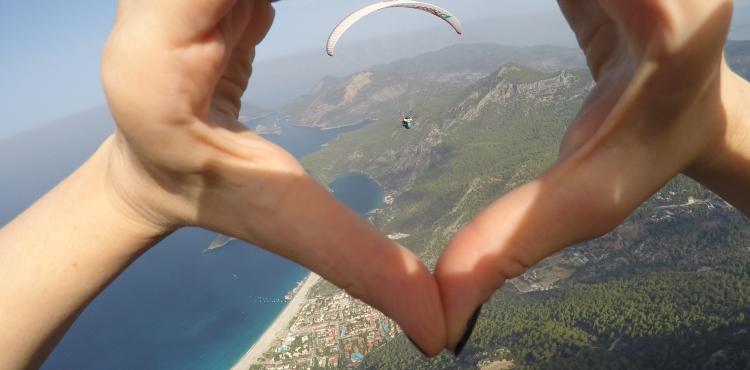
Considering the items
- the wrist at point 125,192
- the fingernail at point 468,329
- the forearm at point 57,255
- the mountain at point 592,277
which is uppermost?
the wrist at point 125,192

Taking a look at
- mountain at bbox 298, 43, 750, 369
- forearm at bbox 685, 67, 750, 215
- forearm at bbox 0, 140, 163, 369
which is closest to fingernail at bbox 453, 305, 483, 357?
forearm at bbox 685, 67, 750, 215

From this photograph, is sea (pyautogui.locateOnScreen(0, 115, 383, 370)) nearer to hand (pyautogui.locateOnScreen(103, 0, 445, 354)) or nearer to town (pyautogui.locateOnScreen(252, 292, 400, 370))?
town (pyautogui.locateOnScreen(252, 292, 400, 370))

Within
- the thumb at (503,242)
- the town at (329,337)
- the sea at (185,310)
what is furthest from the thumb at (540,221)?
the sea at (185,310)

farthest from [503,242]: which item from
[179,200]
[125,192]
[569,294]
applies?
[569,294]

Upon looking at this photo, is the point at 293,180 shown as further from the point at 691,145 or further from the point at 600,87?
the point at 691,145

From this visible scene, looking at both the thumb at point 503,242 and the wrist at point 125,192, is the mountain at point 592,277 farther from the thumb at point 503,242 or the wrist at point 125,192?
the wrist at point 125,192
